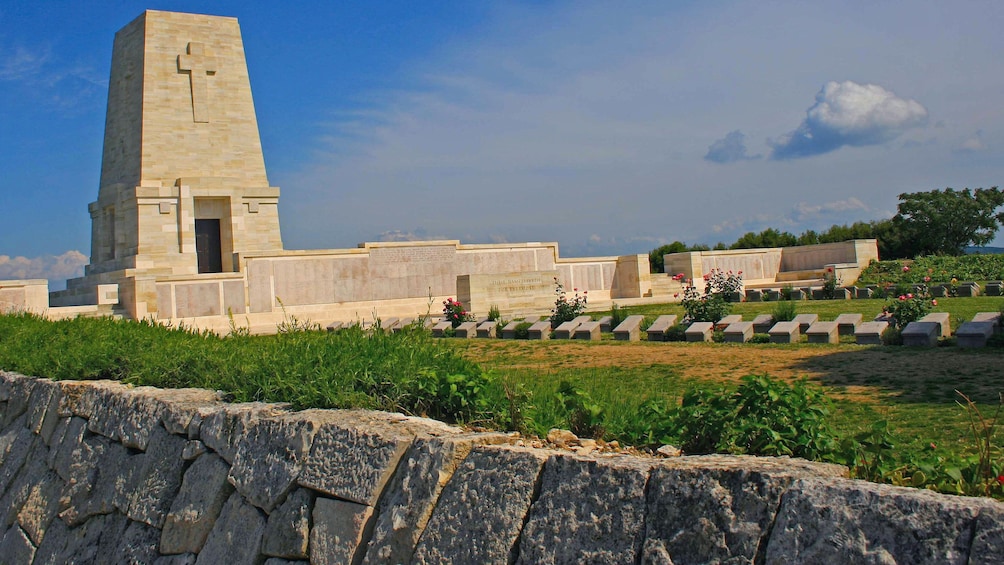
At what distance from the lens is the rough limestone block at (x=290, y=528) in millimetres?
3457

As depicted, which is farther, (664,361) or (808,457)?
(664,361)

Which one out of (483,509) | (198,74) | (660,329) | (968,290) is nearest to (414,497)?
(483,509)

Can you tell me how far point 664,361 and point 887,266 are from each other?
1969 cm

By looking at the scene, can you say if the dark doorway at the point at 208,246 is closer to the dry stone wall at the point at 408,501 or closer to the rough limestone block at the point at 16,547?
the rough limestone block at the point at 16,547

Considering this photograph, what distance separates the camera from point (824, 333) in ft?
39.0

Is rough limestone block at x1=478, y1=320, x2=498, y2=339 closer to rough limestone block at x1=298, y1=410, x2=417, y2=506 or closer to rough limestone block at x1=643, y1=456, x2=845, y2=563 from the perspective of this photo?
rough limestone block at x1=298, y1=410, x2=417, y2=506

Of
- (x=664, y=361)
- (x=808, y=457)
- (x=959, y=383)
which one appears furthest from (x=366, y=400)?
(x=664, y=361)

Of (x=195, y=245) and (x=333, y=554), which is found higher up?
(x=195, y=245)

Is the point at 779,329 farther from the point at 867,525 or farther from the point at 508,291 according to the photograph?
the point at 867,525

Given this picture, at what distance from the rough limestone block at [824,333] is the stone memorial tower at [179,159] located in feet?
60.4

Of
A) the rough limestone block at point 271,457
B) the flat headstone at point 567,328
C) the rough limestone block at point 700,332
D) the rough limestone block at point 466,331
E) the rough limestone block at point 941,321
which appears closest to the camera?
the rough limestone block at point 271,457

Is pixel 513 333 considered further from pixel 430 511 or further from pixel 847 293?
pixel 430 511

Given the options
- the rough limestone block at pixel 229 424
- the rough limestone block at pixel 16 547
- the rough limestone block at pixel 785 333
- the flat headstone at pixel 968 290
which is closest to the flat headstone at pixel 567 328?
the rough limestone block at pixel 785 333

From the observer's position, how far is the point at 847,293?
22.0m
